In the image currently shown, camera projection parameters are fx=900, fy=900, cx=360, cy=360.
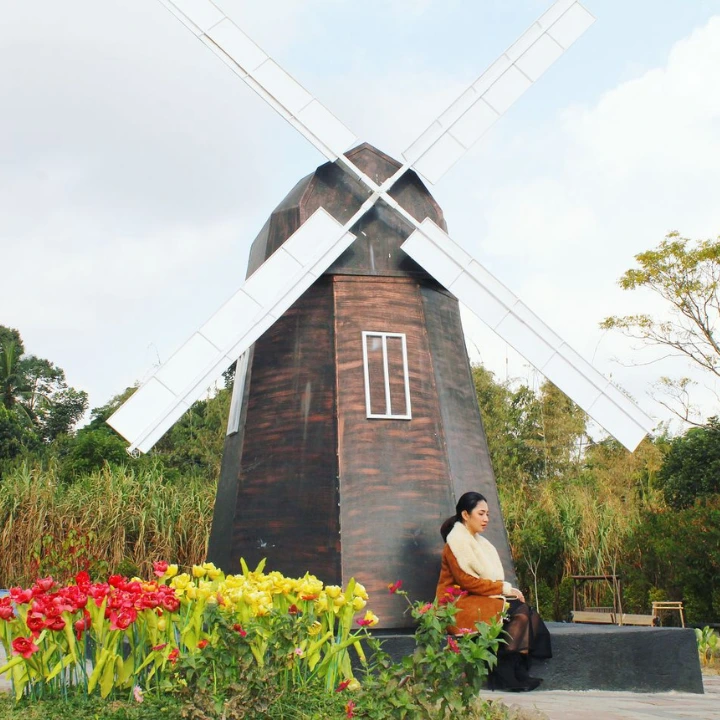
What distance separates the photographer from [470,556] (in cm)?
566

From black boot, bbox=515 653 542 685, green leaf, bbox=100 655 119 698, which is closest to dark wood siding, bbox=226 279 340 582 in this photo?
black boot, bbox=515 653 542 685

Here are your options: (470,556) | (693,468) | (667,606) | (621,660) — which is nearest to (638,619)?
(667,606)

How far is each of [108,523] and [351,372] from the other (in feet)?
21.2

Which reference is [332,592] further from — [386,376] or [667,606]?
[667,606]

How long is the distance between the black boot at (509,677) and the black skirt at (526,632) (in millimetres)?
75

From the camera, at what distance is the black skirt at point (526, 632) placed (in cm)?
548

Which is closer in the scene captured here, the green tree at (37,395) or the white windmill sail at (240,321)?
the white windmill sail at (240,321)

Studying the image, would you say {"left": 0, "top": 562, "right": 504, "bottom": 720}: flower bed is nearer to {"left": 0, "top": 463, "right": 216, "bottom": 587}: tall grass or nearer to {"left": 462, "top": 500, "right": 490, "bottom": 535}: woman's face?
{"left": 462, "top": 500, "right": 490, "bottom": 535}: woman's face

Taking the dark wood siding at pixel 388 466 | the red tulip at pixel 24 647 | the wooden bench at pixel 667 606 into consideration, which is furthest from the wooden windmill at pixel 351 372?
the wooden bench at pixel 667 606

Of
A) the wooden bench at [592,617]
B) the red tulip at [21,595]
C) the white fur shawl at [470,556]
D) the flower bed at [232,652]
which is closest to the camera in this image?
the flower bed at [232,652]

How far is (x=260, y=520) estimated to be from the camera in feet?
20.8

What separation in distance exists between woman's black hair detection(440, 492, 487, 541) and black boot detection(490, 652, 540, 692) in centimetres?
84

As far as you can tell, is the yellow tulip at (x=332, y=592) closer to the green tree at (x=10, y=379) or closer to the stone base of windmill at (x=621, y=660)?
the stone base of windmill at (x=621, y=660)

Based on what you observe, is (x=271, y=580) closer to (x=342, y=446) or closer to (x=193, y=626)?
(x=193, y=626)
